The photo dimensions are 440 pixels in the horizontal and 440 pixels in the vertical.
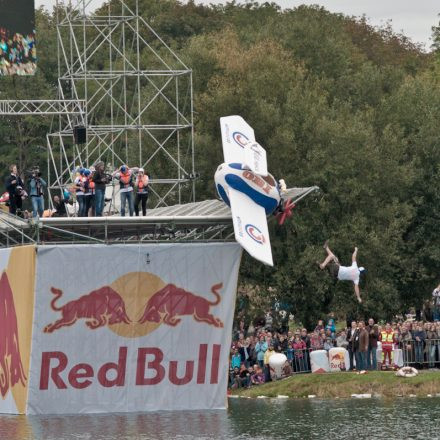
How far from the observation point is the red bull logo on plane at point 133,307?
140 feet

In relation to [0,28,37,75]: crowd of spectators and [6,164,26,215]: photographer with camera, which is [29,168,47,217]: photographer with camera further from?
[0,28,37,75]: crowd of spectators

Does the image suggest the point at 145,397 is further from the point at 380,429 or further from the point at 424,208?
the point at 424,208

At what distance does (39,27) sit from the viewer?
353 feet

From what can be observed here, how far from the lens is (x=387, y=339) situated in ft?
163

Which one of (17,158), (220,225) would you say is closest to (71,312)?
(220,225)

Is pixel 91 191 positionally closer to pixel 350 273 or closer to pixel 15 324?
pixel 15 324

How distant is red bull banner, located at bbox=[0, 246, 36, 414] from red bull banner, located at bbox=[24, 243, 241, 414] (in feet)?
0.89

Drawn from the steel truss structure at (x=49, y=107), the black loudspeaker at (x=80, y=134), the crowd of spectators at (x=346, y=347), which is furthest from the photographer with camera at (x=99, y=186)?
the crowd of spectators at (x=346, y=347)

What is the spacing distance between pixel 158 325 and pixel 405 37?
76.0m

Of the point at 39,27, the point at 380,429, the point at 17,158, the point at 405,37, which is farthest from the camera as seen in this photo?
the point at 405,37

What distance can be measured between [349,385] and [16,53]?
15921mm

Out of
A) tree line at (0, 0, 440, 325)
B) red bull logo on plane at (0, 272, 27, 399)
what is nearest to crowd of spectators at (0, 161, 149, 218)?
red bull logo on plane at (0, 272, 27, 399)

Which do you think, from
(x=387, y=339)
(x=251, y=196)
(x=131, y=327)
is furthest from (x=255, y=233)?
(x=387, y=339)

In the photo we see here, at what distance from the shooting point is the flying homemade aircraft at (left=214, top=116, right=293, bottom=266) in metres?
41.7
